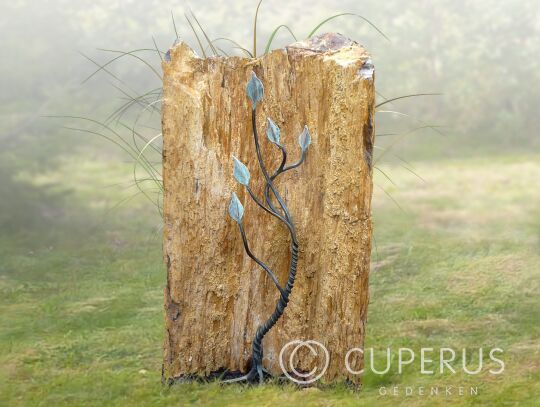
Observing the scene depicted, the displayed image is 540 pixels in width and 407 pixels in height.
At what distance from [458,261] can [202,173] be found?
8.20 feet

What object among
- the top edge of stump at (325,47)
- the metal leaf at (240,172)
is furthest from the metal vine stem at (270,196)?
the top edge of stump at (325,47)

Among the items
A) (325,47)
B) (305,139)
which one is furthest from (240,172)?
(325,47)

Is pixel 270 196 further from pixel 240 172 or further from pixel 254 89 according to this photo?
pixel 254 89


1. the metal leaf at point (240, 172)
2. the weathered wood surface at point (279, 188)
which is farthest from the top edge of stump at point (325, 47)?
the metal leaf at point (240, 172)

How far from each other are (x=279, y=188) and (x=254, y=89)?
369 millimetres

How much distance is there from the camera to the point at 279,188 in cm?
320

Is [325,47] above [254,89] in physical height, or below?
above

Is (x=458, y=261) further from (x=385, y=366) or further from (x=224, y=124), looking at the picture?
(x=224, y=124)

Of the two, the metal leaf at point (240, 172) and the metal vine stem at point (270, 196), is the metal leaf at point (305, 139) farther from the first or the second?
the metal leaf at point (240, 172)

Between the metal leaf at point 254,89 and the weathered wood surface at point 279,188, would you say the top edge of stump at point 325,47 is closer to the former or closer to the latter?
the weathered wood surface at point 279,188

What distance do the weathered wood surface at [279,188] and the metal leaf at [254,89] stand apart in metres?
0.07

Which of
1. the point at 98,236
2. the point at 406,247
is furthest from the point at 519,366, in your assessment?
the point at 98,236

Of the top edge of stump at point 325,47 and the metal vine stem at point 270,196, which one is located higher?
the top edge of stump at point 325,47

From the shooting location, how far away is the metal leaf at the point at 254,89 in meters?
3.07
